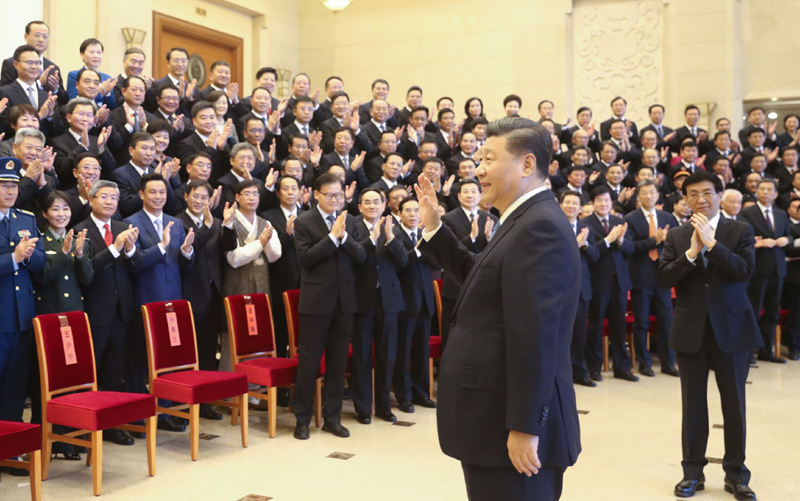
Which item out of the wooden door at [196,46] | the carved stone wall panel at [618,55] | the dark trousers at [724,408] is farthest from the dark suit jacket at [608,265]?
the wooden door at [196,46]

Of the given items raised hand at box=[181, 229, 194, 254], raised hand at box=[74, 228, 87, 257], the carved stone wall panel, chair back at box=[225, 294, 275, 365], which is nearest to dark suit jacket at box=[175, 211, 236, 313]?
raised hand at box=[181, 229, 194, 254]

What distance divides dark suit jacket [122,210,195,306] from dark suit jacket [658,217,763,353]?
2.87 metres

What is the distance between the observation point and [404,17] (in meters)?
12.5

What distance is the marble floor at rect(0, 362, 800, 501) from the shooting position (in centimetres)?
351

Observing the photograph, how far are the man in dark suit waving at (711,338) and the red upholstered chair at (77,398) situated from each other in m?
2.64

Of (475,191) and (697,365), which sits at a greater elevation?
(475,191)

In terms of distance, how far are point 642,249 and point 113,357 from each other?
4.53 metres

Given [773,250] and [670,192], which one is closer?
[773,250]

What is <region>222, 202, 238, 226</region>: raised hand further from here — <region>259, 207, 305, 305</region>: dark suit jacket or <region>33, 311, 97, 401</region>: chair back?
<region>33, 311, 97, 401</region>: chair back

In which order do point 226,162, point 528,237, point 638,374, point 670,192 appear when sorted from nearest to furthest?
point 528,237, point 226,162, point 638,374, point 670,192

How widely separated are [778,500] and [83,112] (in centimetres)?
472

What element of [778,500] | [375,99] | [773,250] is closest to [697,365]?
[778,500]

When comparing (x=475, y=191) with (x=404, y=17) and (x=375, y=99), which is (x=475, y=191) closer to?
(x=375, y=99)

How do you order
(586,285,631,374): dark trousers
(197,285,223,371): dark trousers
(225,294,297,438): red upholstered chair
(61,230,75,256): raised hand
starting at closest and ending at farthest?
(61,230,75,256): raised hand < (225,294,297,438): red upholstered chair < (197,285,223,371): dark trousers < (586,285,631,374): dark trousers
